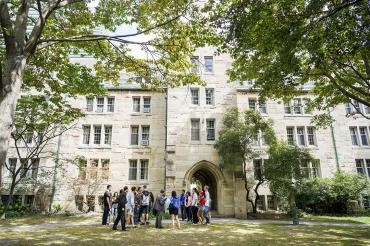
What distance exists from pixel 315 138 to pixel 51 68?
2399 centimetres

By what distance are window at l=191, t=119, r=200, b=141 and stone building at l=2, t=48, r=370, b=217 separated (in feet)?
0.28

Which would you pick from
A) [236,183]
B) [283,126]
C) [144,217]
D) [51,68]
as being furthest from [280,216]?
[51,68]

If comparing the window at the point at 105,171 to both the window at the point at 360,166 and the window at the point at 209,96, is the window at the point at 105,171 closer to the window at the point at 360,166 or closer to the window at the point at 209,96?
the window at the point at 209,96

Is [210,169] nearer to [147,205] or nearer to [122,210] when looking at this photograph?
[147,205]

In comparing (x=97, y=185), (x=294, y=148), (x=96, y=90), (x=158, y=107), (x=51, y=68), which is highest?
(x=158, y=107)

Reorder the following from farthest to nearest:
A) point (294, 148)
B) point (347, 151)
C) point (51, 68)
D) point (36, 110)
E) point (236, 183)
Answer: point (347, 151) → point (236, 183) → point (294, 148) → point (36, 110) → point (51, 68)

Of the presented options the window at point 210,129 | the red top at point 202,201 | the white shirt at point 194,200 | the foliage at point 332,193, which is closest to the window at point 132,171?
the window at point 210,129

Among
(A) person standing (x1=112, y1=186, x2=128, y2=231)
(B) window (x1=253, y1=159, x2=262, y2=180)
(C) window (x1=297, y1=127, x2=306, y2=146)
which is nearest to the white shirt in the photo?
(A) person standing (x1=112, y1=186, x2=128, y2=231)

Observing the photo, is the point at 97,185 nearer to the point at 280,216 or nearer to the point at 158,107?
the point at 158,107

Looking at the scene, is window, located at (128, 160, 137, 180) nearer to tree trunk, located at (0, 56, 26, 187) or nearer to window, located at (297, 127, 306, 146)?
window, located at (297, 127, 306, 146)

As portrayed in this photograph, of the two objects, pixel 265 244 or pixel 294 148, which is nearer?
pixel 265 244

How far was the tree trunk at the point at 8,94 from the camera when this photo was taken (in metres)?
6.38

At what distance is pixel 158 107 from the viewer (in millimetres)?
26250

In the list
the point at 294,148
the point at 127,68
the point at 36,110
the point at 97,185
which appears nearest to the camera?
the point at 127,68
